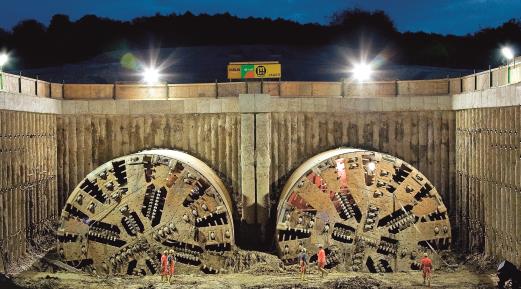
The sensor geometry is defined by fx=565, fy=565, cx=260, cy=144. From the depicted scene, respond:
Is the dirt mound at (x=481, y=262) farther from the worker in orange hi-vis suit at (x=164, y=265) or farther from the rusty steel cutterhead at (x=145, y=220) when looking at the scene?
the worker in orange hi-vis suit at (x=164, y=265)

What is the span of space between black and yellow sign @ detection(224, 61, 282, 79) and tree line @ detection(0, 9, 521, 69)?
29.6 metres

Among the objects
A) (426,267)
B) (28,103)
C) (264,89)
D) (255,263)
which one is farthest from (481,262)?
(28,103)

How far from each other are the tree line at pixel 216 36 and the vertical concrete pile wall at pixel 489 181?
99.5 feet

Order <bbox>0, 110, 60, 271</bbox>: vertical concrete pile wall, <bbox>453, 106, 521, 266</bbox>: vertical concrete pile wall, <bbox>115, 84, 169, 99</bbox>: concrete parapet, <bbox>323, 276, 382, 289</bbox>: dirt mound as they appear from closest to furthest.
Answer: <bbox>453, 106, 521, 266</bbox>: vertical concrete pile wall < <bbox>323, 276, 382, 289</bbox>: dirt mound < <bbox>0, 110, 60, 271</bbox>: vertical concrete pile wall < <bbox>115, 84, 169, 99</bbox>: concrete parapet

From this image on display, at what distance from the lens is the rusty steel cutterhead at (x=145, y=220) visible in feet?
48.1

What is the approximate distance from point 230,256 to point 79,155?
5847 millimetres

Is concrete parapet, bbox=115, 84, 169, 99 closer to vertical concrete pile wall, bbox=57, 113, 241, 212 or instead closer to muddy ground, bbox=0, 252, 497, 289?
vertical concrete pile wall, bbox=57, 113, 241, 212

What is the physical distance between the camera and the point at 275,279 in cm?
1405

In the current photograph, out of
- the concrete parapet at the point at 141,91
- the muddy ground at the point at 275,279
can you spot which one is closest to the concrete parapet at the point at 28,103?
the concrete parapet at the point at 141,91

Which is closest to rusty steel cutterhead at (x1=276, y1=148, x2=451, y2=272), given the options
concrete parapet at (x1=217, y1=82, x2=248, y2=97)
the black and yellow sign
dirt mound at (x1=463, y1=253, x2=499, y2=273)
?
dirt mound at (x1=463, y1=253, x2=499, y2=273)

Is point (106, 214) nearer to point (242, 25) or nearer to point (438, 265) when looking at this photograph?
point (438, 265)

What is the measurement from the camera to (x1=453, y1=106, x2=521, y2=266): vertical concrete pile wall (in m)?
12.9

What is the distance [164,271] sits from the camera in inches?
550

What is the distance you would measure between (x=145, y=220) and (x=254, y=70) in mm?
6039
